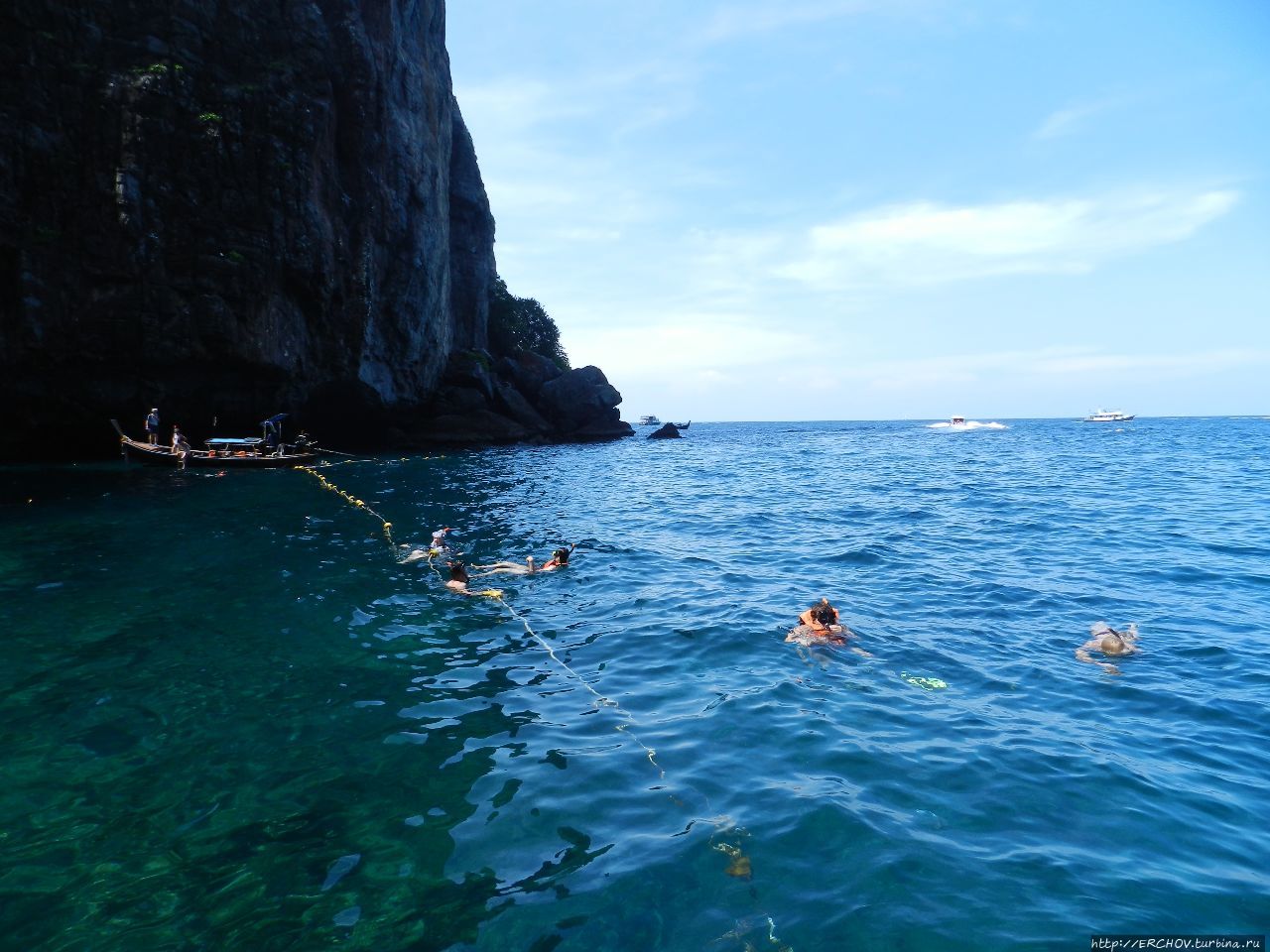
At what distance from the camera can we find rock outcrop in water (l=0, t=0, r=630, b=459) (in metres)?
29.6

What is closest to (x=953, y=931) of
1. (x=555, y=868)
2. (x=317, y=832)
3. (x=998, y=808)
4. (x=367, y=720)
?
(x=998, y=808)

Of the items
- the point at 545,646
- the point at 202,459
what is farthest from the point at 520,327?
the point at 545,646

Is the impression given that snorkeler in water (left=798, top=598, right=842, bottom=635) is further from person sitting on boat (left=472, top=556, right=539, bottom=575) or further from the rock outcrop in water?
the rock outcrop in water

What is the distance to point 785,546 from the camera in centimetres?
1906

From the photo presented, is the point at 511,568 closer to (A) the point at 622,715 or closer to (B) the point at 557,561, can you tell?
(B) the point at 557,561

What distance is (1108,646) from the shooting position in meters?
10.6

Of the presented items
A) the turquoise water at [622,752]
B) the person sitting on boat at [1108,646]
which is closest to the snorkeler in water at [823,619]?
the turquoise water at [622,752]

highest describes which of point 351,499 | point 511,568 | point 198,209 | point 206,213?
point 198,209

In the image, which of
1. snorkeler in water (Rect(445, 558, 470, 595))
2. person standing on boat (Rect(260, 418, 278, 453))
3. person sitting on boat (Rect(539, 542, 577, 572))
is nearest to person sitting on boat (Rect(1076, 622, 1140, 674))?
person sitting on boat (Rect(539, 542, 577, 572))

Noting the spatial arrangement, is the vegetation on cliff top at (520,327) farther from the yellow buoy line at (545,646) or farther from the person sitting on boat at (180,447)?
the yellow buoy line at (545,646)

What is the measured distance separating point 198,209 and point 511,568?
28.7 meters

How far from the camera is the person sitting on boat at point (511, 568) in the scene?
15695 mm

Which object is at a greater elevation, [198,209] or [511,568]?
[198,209]

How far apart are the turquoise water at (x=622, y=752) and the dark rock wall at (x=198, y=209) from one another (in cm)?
1843
